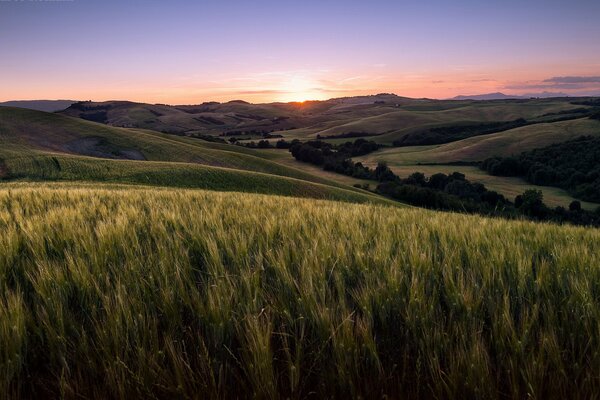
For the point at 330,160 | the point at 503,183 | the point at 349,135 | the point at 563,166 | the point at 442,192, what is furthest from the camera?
the point at 349,135

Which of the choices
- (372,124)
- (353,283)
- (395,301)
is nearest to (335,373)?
(395,301)

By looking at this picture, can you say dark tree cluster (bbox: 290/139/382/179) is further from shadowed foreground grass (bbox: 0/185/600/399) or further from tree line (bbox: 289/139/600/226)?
shadowed foreground grass (bbox: 0/185/600/399)

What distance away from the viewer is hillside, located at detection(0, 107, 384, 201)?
1544 inches

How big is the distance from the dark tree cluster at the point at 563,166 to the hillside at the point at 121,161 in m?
55.2

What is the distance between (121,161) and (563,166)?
99313 millimetres

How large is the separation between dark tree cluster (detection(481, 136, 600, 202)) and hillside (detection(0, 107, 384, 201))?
55243 mm

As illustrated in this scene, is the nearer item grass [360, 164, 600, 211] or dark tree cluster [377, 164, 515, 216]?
dark tree cluster [377, 164, 515, 216]

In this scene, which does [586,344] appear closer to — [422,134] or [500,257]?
[500,257]

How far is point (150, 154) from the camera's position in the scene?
60125 mm

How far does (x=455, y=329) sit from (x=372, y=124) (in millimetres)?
186885

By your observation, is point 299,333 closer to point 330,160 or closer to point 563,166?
point 330,160

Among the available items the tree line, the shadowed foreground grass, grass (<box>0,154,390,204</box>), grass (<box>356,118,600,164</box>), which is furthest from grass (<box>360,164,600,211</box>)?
the shadowed foreground grass

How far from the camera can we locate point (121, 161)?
43.9m

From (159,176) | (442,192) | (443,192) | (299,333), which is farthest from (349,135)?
(299,333)
